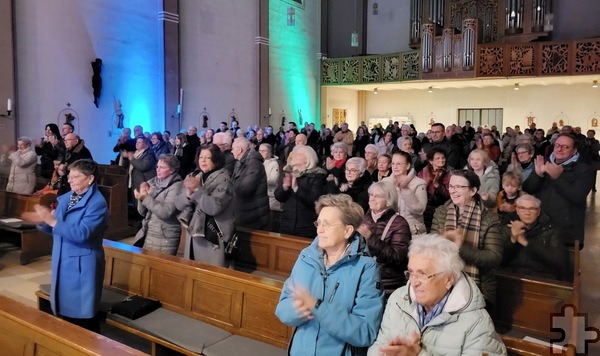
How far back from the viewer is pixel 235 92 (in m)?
14.7

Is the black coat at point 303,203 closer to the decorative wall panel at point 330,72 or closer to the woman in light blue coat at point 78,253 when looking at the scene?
the woman in light blue coat at point 78,253

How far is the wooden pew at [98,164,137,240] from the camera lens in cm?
727

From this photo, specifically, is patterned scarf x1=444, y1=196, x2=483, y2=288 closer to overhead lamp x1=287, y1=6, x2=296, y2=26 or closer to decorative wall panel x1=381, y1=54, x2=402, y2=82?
overhead lamp x1=287, y1=6, x2=296, y2=26

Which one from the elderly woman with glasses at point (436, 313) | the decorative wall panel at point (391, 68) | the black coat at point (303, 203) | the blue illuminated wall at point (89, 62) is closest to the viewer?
the elderly woman with glasses at point (436, 313)

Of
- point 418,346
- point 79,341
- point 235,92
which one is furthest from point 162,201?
point 235,92

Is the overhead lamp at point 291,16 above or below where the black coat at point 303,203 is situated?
above

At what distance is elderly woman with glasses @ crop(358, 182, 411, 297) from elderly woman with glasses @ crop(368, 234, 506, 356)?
66 centimetres

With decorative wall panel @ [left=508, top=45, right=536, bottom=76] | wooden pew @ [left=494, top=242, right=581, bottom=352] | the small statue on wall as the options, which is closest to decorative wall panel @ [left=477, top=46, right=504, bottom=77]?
decorative wall panel @ [left=508, top=45, right=536, bottom=76]

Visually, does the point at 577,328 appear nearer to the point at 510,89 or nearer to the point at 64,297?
the point at 64,297

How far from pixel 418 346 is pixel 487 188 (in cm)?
282

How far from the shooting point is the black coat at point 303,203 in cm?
443

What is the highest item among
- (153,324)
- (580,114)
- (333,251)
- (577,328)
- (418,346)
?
(580,114)

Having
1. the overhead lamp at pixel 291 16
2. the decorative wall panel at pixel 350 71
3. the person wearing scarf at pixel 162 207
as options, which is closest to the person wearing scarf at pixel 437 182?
the person wearing scarf at pixel 162 207

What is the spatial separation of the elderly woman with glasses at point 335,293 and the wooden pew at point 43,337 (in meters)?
0.72
